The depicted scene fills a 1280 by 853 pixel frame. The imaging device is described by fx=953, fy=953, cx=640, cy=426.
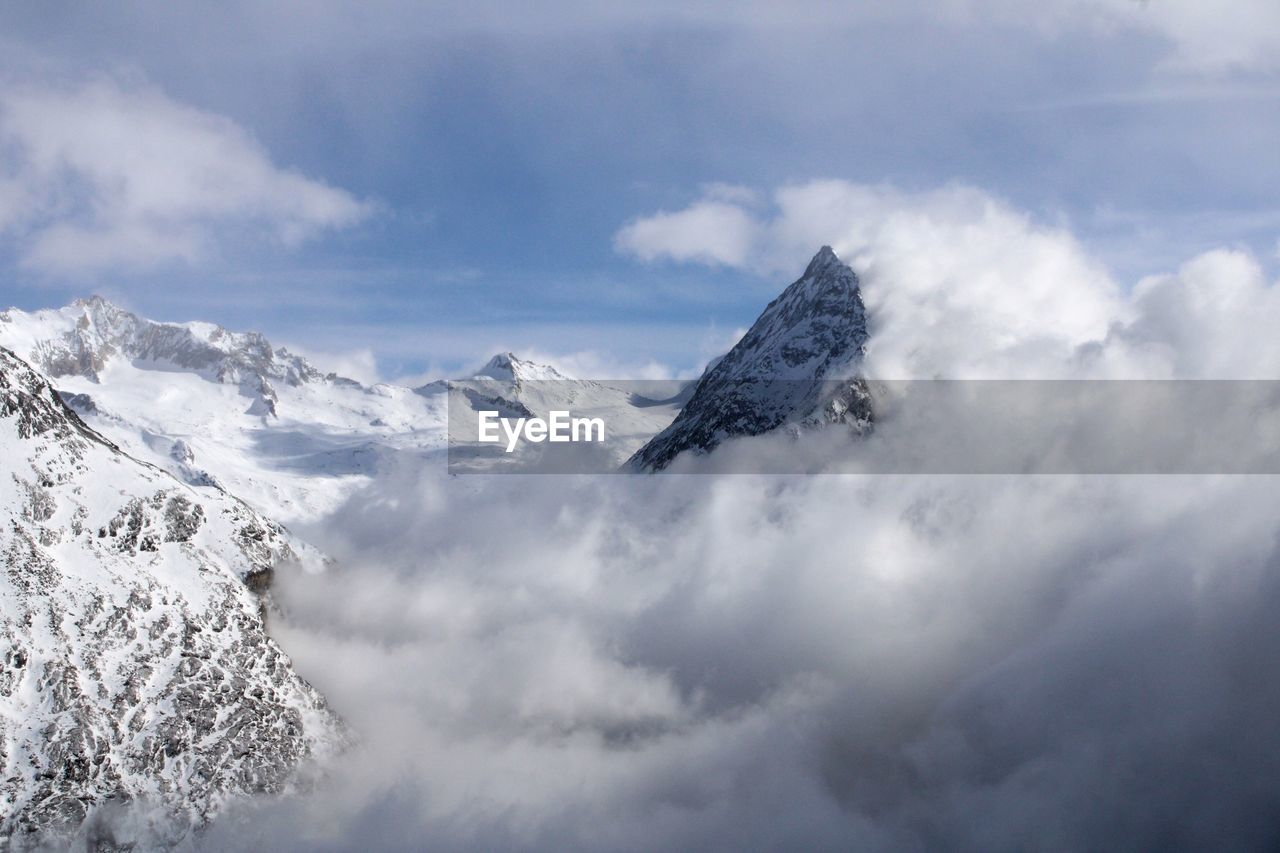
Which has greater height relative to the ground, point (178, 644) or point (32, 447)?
point (32, 447)

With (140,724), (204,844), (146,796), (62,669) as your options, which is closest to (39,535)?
(62,669)

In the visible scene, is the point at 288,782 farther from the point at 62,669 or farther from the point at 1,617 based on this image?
the point at 1,617

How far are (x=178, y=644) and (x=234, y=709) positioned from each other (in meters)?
17.5

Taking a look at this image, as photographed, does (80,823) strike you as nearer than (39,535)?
Yes

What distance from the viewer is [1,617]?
580 feet

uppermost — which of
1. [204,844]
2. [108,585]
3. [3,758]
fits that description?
[108,585]

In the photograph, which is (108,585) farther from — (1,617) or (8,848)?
(8,848)

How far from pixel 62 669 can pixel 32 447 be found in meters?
50.6

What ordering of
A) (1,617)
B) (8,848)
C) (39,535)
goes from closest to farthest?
1. (8,848)
2. (1,617)
3. (39,535)

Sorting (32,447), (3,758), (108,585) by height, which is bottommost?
(3,758)

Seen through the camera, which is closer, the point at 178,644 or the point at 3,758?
the point at 3,758

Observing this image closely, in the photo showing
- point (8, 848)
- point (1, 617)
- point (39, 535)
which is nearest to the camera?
point (8, 848)

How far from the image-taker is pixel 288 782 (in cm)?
19712

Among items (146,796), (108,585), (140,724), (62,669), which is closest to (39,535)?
(108,585)
